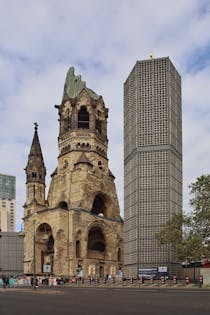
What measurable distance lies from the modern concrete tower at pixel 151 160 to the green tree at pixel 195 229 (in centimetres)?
2229

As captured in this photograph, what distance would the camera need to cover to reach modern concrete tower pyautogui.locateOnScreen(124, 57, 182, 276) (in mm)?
80625

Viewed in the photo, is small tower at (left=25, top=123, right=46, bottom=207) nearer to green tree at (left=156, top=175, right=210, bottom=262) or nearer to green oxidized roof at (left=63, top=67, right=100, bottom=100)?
green oxidized roof at (left=63, top=67, right=100, bottom=100)

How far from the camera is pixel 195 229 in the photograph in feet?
182

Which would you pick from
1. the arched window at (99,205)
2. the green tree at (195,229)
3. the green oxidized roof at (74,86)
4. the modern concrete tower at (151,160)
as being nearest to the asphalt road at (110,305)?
the green tree at (195,229)

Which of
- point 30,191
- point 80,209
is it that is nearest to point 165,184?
point 80,209

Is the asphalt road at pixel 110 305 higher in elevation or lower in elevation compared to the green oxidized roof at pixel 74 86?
lower

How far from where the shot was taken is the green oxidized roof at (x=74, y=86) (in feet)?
341

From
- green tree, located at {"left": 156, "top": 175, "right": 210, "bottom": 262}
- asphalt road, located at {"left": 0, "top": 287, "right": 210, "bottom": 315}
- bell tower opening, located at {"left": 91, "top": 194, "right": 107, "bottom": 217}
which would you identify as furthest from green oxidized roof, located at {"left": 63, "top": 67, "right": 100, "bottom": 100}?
asphalt road, located at {"left": 0, "top": 287, "right": 210, "bottom": 315}

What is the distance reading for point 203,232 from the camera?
54438mm

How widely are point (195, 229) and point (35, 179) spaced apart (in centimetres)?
4805

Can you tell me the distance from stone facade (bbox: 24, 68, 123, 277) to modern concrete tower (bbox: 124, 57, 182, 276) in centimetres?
804

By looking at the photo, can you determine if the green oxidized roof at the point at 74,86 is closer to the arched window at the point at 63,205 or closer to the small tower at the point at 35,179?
the small tower at the point at 35,179

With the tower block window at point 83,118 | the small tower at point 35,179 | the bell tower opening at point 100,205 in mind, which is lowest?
the bell tower opening at point 100,205

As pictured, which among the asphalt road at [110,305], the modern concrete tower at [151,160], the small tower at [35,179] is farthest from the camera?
the small tower at [35,179]
